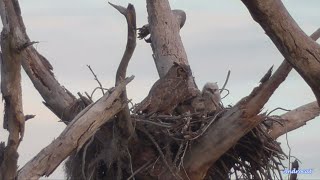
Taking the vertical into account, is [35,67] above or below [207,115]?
above

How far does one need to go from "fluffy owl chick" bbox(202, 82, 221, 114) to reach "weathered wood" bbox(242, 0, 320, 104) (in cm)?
272

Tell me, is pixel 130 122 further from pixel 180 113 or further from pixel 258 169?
pixel 258 169

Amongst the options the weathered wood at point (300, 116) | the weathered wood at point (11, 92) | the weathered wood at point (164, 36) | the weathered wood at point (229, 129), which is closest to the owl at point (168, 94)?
the weathered wood at point (229, 129)

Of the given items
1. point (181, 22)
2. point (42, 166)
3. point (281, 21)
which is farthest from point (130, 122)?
point (181, 22)

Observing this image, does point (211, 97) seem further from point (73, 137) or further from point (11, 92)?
point (11, 92)

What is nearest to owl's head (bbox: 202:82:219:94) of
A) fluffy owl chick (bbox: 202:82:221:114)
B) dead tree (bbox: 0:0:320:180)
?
fluffy owl chick (bbox: 202:82:221:114)

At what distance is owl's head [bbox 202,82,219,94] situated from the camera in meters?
8.97

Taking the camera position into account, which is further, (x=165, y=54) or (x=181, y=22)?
(x=181, y=22)

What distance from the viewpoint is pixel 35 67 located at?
8.66m

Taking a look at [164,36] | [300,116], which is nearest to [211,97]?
[300,116]

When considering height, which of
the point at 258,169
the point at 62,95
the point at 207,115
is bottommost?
the point at 258,169

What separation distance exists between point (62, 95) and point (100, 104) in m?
2.68

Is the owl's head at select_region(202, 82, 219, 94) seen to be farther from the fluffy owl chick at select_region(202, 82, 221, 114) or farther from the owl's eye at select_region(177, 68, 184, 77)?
the owl's eye at select_region(177, 68, 184, 77)

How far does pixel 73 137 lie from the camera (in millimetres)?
5762
